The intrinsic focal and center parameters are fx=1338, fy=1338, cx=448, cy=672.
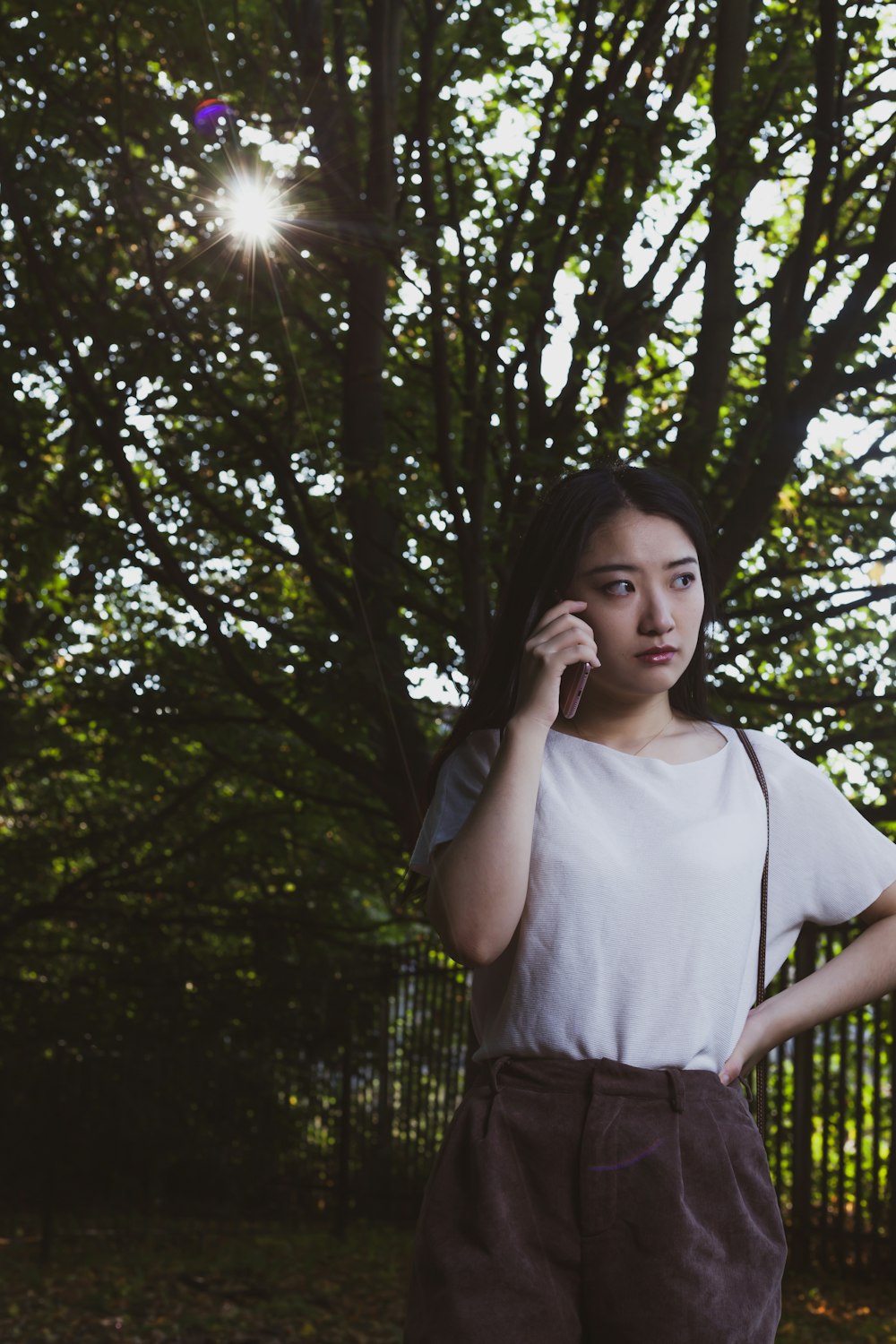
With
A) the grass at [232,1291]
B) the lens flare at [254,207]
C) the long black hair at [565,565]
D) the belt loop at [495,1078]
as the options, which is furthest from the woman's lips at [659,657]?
the grass at [232,1291]

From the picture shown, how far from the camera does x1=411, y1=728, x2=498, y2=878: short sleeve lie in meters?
1.86

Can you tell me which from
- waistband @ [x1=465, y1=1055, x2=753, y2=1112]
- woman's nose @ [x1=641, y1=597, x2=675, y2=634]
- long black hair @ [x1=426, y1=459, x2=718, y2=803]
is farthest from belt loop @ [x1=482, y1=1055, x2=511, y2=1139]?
woman's nose @ [x1=641, y1=597, x2=675, y2=634]

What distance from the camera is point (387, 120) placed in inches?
228

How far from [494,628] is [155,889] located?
8335 millimetres

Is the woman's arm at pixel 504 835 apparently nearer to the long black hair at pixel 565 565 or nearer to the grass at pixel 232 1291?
the long black hair at pixel 565 565

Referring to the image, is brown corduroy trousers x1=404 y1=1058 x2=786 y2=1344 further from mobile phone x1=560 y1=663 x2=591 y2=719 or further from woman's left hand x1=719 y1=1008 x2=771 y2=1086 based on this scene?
mobile phone x1=560 y1=663 x2=591 y2=719

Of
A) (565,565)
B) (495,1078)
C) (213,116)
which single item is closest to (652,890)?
(495,1078)

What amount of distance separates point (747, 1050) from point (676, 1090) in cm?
20

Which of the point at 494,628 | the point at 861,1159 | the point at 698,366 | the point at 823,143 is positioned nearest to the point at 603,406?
the point at 698,366

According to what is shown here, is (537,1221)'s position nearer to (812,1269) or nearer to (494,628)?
(494,628)

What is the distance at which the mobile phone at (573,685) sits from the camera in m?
1.82

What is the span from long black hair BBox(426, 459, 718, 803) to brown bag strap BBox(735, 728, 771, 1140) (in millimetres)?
129

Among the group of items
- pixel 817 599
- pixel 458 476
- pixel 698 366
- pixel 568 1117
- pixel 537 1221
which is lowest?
pixel 537 1221

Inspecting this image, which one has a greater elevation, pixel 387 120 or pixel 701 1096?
pixel 387 120
